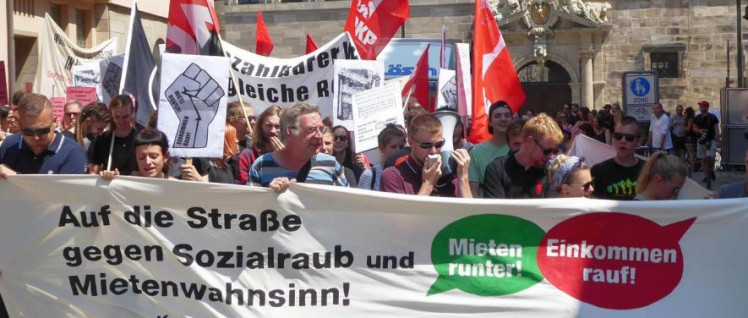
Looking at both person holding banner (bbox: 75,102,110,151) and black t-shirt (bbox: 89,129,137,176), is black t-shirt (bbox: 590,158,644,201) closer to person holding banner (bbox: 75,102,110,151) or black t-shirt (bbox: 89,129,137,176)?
black t-shirt (bbox: 89,129,137,176)

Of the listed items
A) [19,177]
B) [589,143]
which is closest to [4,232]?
[19,177]

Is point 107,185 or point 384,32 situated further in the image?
point 384,32

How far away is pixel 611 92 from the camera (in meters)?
36.1

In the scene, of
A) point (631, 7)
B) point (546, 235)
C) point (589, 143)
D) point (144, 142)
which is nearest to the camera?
point (546, 235)

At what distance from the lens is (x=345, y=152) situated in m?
10.3

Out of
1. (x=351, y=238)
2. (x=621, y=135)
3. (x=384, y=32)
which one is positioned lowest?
(x=351, y=238)

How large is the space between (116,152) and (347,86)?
9.55 ft

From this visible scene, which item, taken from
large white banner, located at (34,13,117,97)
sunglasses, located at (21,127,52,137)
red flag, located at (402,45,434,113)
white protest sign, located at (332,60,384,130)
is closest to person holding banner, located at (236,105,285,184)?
sunglasses, located at (21,127,52,137)

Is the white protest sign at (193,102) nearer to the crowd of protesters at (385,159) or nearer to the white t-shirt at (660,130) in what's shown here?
the crowd of protesters at (385,159)

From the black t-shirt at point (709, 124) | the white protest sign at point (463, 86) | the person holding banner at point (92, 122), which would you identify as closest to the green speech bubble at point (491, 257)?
the person holding banner at point (92, 122)

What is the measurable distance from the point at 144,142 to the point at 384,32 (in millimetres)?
7145

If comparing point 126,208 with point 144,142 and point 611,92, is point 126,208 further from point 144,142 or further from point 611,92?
point 611,92

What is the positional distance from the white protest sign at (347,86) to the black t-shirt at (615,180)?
3097mm

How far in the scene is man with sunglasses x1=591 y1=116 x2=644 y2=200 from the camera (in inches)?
299
